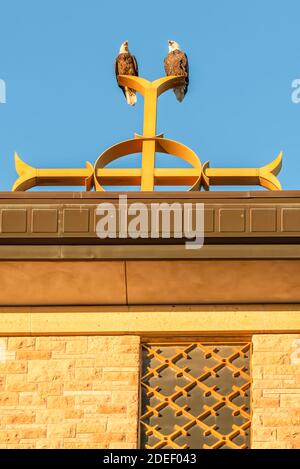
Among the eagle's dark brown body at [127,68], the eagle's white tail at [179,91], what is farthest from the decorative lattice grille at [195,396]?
the eagle's dark brown body at [127,68]

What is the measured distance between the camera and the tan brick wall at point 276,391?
16062 millimetres

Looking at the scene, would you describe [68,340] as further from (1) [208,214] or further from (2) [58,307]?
(1) [208,214]

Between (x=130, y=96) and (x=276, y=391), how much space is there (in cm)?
423

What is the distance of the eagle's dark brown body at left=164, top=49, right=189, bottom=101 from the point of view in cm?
1858

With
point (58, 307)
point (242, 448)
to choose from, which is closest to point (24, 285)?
point (58, 307)

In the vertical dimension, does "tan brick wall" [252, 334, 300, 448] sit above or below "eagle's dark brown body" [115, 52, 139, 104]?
below

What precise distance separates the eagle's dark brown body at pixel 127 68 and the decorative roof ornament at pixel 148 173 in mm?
1052

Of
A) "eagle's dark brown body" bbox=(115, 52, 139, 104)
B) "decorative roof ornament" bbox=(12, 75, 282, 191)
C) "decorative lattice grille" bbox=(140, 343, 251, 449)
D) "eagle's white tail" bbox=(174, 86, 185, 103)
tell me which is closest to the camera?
"decorative lattice grille" bbox=(140, 343, 251, 449)

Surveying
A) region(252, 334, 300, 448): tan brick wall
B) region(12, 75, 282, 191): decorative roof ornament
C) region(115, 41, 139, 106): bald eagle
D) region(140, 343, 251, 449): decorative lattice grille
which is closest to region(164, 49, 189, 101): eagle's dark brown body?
region(115, 41, 139, 106): bald eagle

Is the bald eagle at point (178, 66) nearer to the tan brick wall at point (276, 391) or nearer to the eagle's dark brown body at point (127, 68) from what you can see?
the eagle's dark brown body at point (127, 68)

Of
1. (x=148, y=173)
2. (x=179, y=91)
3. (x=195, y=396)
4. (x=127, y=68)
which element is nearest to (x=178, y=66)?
(x=179, y=91)

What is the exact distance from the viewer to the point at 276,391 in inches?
639

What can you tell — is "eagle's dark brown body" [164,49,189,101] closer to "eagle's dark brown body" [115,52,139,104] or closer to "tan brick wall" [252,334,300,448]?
"eagle's dark brown body" [115,52,139,104]

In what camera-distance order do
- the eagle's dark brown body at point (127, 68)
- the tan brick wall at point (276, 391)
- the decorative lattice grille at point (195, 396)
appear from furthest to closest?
1. the eagle's dark brown body at point (127, 68)
2. the decorative lattice grille at point (195, 396)
3. the tan brick wall at point (276, 391)
